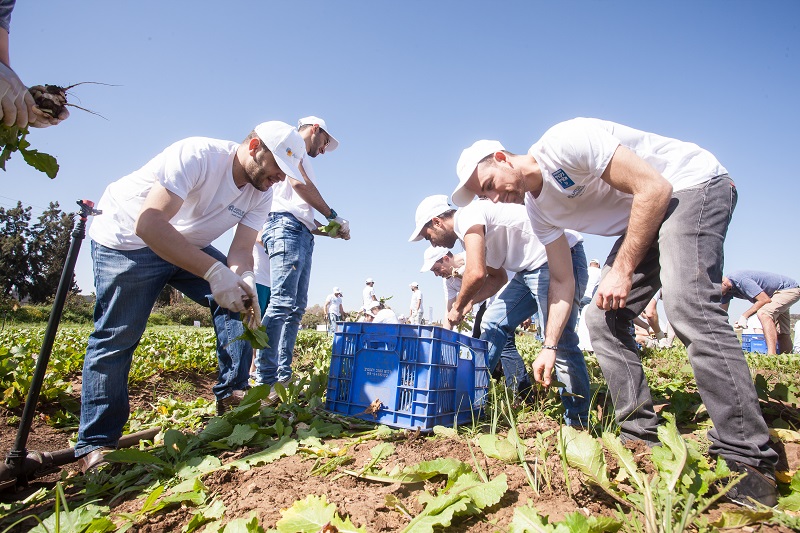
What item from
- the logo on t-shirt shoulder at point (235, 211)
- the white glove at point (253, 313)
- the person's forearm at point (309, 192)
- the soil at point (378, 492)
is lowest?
the soil at point (378, 492)

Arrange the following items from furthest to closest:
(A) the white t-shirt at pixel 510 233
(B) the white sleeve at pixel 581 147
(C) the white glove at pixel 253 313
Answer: (A) the white t-shirt at pixel 510 233 → (C) the white glove at pixel 253 313 → (B) the white sleeve at pixel 581 147

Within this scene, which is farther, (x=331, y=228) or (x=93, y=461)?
(x=331, y=228)

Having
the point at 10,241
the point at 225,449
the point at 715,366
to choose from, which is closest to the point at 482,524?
the point at 715,366

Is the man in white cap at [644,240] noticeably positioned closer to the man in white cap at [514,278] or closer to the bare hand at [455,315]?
the man in white cap at [514,278]

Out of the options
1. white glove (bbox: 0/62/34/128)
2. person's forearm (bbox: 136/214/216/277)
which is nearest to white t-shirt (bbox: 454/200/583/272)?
person's forearm (bbox: 136/214/216/277)

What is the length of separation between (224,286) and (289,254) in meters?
1.39

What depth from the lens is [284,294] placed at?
3891mm

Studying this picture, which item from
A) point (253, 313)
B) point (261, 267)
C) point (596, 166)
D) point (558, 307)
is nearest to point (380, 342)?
point (253, 313)

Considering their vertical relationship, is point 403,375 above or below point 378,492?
above

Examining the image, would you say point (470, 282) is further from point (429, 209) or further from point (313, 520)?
point (313, 520)

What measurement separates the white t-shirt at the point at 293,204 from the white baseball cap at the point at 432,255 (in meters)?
1.17

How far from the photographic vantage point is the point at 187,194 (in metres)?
2.68

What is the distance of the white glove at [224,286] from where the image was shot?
8.63ft

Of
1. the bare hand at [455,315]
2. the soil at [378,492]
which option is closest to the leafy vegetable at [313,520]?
the soil at [378,492]
